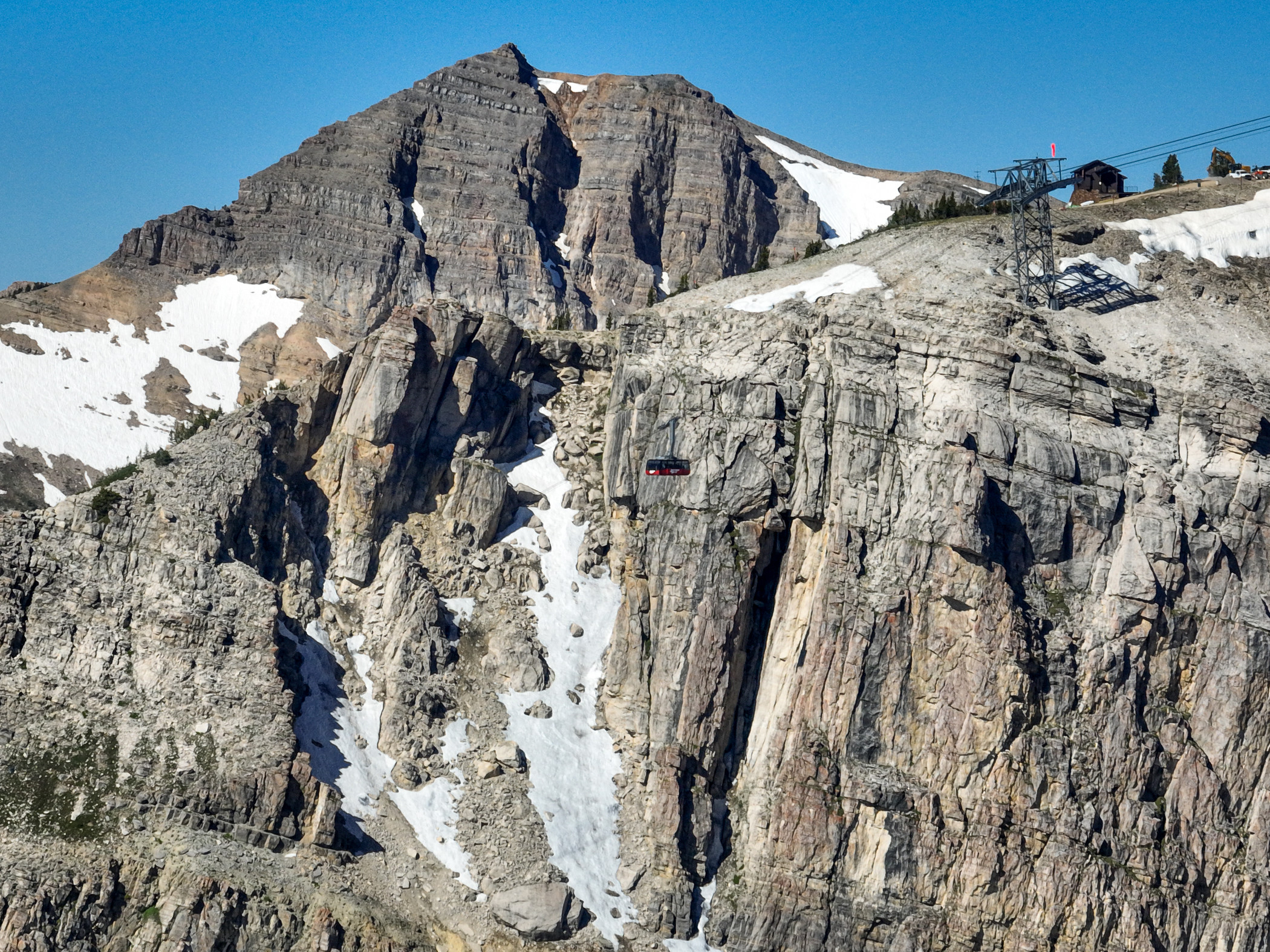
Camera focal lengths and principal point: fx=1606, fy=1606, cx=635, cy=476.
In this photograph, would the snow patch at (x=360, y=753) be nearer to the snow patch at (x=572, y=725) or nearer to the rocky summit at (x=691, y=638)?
the rocky summit at (x=691, y=638)

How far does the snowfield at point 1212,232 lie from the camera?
382 feet

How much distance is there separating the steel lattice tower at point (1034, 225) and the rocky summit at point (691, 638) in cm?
278

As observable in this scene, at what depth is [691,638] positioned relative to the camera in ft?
299

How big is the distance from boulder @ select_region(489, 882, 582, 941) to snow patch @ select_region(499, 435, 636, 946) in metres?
1.43

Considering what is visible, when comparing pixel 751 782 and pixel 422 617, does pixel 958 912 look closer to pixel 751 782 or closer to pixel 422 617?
pixel 751 782

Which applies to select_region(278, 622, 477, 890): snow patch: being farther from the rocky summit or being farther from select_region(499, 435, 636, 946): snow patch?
select_region(499, 435, 636, 946): snow patch

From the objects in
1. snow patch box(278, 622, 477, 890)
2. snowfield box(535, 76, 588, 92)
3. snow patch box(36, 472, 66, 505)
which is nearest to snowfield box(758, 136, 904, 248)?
snowfield box(535, 76, 588, 92)

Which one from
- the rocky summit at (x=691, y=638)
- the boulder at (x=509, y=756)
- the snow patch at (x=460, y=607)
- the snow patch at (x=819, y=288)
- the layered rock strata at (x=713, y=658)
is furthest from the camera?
the snow patch at (x=819, y=288)

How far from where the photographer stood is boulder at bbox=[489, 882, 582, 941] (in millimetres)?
81562

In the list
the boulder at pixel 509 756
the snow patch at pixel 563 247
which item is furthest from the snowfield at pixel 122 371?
the boulder at pixel 509 756

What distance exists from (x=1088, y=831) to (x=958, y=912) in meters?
8.13

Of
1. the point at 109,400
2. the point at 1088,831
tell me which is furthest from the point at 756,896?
the point at 109,400

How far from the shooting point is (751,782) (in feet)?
294

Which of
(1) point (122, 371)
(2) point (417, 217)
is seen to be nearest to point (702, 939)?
(1) point (122, 371)
